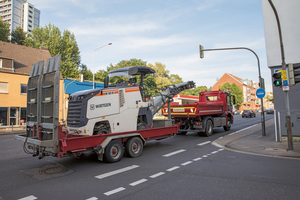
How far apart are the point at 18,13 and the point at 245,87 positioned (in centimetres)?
11352

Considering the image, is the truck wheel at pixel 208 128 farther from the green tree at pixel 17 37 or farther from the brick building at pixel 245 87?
the brick building at pixel 245 87

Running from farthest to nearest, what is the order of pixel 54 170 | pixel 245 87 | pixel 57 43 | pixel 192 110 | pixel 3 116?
pixel 245 87 < pixel 57 43 < pixel 3 116 < pixel 192 110 < pixel 54 170

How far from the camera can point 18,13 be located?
10694 centimetres

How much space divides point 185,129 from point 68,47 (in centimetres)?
3440

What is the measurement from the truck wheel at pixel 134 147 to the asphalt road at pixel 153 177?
0.85 feet

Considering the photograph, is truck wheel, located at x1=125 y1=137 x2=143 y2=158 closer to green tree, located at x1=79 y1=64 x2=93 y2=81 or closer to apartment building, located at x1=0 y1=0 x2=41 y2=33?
green tree, located at x1=79 y1=64 x2=93 y2=81

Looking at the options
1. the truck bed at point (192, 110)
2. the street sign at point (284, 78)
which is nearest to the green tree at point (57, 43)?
the truck bed at point (192, 110)

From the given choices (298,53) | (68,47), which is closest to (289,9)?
(298,53)

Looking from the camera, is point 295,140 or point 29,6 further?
point 29,6

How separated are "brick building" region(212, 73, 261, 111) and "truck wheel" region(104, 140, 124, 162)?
288 ft

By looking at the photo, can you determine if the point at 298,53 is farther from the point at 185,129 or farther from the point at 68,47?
the point at 68,47

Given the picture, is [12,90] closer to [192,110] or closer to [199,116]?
[192,110]

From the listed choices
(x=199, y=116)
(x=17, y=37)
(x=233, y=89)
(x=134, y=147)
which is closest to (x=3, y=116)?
(x=199, y=116)

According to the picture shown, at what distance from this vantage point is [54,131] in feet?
18.9
